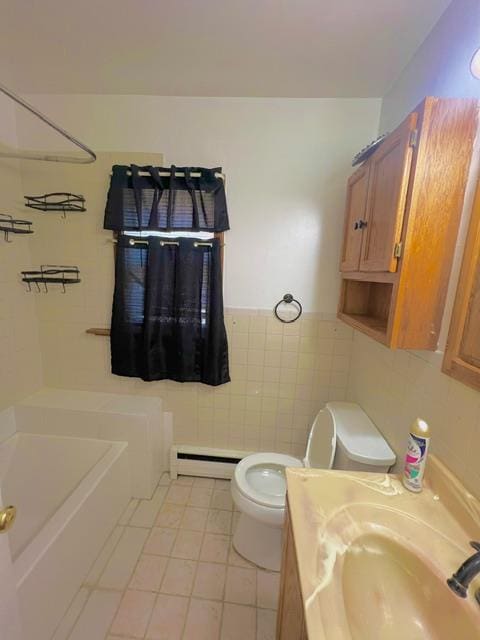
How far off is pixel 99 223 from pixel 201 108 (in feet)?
3.07

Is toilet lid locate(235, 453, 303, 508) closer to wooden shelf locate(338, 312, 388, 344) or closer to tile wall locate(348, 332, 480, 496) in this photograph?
tile wall locate(348, 332, 480, 496)

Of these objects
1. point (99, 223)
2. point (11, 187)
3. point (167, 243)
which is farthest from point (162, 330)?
point (11, 187)

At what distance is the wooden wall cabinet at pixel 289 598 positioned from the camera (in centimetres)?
68

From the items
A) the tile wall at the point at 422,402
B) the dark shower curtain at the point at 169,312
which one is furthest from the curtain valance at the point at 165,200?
the tile wall at the point at 422,402

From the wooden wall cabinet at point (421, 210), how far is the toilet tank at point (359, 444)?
516 mm

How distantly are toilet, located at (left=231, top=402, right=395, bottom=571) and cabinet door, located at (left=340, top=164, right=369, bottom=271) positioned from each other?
2.54 feet

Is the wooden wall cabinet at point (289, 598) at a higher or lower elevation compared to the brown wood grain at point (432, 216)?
lower

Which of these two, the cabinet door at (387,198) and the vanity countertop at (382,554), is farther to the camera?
the cabinet door at (387,198)

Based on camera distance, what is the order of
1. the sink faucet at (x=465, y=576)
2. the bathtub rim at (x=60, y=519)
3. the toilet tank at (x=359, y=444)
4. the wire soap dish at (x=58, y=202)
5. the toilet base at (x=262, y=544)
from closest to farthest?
the sink faucet at (x=465, y=576), the bathtub rim at (x=60, y=519), the toilet tank at (x=359, y=444), the toilet base at (x=262, y=544), the wire soap dish at (x=58, y=202)

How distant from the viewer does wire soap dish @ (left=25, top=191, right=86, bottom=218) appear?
176cm

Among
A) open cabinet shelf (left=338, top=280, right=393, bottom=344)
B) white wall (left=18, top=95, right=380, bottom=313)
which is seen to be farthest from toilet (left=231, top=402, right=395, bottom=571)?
white wall (left=18, top=95, right=380, bottom=313)

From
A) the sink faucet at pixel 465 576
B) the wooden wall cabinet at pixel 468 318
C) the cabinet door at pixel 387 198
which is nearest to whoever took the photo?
the sink faucet at pixel 465 576

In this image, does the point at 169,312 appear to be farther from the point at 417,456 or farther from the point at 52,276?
the point at 417,456

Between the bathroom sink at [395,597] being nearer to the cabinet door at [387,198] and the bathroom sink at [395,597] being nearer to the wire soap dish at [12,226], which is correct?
the cabinet door at [387,198]
